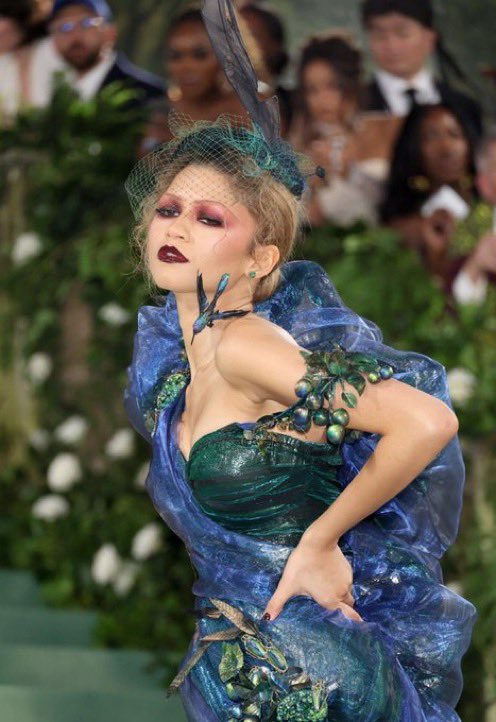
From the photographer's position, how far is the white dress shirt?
18.4 ft

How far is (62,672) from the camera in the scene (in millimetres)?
4992

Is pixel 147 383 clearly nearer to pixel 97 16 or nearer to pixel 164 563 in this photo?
pixel 164 563

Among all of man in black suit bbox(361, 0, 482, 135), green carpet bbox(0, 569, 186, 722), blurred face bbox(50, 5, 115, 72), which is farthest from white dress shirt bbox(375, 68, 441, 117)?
green carpet bbox(0, 569, 186, 722)

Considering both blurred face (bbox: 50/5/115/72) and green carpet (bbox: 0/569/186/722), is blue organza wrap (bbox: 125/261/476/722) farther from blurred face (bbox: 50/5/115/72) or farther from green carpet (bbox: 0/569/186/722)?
blurred face (bbox: 50/5/115/72)

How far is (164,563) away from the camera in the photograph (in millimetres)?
5230

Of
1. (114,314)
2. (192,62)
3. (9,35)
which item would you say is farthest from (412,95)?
(9,35)

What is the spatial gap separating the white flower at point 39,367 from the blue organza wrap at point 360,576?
3121 mm

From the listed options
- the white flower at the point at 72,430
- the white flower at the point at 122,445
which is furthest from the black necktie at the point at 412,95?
the white flower at the point at 72,430

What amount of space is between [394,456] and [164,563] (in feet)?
9.57

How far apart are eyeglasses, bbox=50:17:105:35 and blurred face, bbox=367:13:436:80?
1.38 metres

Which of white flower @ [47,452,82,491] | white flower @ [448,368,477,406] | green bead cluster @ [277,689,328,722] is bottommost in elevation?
white flower @ [47,452,82,491]

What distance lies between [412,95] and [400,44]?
229 mm

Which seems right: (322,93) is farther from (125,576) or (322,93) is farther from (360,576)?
(360,576)

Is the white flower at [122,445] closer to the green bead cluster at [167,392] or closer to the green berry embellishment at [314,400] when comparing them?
the green bead cluster at [167,392]
